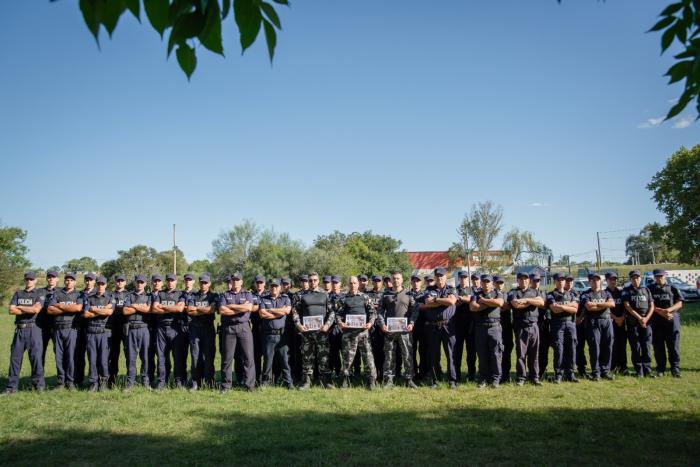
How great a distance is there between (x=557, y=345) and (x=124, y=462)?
23.3 feet

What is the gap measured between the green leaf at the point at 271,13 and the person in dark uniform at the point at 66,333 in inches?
320

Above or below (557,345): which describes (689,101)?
above

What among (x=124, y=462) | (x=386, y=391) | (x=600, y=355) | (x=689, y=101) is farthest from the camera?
(x=600, y=355)

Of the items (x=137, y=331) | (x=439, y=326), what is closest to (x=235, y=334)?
(x=137, y=331)

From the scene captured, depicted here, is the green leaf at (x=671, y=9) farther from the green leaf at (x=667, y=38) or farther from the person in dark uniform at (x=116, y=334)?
the person in dark uniform at (x=116, y=334)

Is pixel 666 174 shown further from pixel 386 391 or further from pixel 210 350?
pixel 210 350

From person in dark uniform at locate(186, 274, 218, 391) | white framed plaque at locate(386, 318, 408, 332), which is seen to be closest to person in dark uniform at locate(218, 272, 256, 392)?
person in dark uniform at locate(186, 274, 218, 391)

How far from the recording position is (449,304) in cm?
857

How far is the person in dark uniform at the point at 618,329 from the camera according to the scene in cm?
938

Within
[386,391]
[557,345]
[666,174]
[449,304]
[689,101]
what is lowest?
[386,391]

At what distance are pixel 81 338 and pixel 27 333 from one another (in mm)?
869

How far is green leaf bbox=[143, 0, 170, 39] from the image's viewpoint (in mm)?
1594

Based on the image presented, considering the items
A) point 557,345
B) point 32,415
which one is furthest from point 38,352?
point 557,345

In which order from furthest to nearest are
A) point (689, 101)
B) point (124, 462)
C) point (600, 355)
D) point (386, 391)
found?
point (600, 355)
point (386, 391)
point (124, 462)
point (689, 101)
